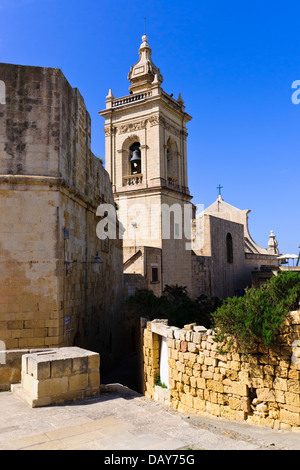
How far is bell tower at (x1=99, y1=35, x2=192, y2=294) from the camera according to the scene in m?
22.1

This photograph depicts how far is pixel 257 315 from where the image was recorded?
6.83 metres

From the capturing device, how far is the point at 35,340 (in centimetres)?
739

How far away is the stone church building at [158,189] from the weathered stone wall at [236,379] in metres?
11.2

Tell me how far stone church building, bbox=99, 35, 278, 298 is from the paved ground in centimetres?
1445

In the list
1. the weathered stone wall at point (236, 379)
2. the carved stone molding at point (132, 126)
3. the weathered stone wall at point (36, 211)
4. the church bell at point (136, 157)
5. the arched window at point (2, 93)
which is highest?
the carved stone molding at point (132, 126)

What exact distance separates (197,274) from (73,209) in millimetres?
16392

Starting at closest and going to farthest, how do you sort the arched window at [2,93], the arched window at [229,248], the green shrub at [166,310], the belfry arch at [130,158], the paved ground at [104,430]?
the paved ground at [104,430], the arched window at [2,93], the green shrub at [166,310], the belfry arch at [130,158], the arched window at [229,248]

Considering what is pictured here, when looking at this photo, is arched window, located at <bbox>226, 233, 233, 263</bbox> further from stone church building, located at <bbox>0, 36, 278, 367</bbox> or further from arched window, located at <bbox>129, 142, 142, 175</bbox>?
stone church building, located at <bbox>0, 36, 278, 367</bbox>

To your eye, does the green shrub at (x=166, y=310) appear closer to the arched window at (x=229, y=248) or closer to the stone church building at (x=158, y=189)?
the stone church building at (x=158, y=189)

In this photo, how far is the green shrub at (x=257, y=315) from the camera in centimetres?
662

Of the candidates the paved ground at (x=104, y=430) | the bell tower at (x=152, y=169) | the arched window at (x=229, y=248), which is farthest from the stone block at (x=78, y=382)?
the arched window at (x=229, y=248)

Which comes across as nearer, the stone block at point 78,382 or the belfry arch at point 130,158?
the stone block at point 78,382

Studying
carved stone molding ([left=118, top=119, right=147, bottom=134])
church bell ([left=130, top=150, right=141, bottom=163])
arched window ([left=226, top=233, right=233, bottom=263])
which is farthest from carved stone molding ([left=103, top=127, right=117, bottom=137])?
arched window ([left=226, top=233, right=233, bottom=263])

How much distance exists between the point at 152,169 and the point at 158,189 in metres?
1.54
